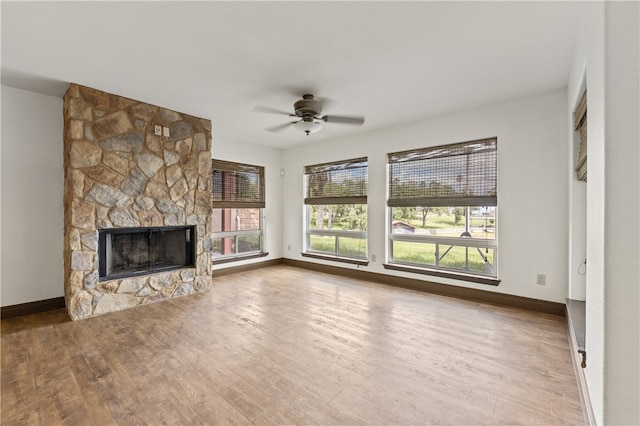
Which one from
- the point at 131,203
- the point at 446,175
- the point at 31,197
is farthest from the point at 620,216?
the point at 31,197

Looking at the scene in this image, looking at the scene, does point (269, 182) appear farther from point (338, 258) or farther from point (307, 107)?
point (307, 107)

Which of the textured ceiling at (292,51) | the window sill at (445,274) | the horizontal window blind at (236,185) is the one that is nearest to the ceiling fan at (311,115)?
the textured ceiling at (292,51)

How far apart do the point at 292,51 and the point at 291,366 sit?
2.65 meters

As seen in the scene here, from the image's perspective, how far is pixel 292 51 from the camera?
2.51 m

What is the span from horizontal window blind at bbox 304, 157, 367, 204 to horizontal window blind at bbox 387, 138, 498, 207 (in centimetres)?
58

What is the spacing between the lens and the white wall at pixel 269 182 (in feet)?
18.4

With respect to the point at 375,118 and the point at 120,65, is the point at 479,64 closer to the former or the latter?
the point at 375,118

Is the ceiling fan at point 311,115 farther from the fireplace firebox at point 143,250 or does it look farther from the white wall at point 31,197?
the white wall at point 31,197

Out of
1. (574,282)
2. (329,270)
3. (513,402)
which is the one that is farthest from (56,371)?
(574,282)

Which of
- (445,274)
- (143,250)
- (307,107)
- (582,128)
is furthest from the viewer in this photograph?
(445,274)

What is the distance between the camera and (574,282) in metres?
2.98

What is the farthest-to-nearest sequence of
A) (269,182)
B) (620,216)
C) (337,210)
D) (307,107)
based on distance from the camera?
1. (269,182)
2. (337,210)
3. (307,107)
4. (620,216)

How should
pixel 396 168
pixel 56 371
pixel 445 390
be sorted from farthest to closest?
pixel 396 168 < pixel 56 371 < pixel 445 390

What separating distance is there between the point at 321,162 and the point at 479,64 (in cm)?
339
